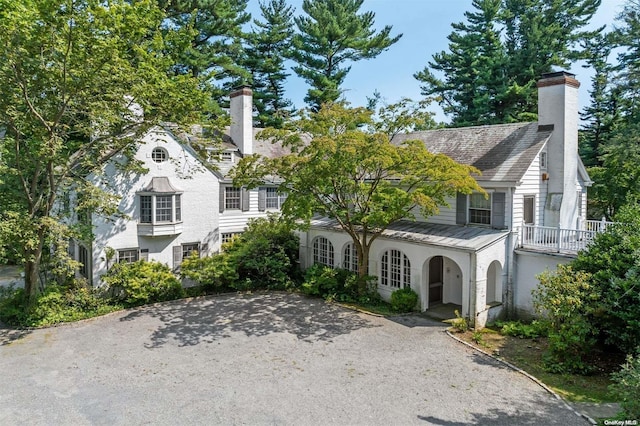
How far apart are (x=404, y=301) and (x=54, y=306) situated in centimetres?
1310

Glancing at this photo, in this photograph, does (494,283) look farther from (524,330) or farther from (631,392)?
(631,392)

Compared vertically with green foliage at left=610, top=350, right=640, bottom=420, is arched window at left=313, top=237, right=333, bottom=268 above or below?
above

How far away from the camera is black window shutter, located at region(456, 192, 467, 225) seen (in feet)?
55.0

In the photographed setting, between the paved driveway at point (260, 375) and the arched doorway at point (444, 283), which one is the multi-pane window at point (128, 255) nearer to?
the paved driveway at point (260, 375)

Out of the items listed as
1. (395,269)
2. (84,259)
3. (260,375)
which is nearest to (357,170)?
(395,269)

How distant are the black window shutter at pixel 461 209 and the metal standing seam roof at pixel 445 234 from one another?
29 centimetres

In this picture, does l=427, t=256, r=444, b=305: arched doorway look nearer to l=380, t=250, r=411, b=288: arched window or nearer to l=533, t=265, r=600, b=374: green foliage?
l=380, t=250, r=411, b=288: arched window

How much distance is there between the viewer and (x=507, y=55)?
34.0 m

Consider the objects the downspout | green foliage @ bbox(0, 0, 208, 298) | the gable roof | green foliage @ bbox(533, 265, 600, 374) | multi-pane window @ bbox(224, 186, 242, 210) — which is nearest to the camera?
green foliage @ bbox(533, 265, 600, 374)

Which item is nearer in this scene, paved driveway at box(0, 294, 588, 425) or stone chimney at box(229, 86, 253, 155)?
paved driveway at box(0, 294, 588, 425)

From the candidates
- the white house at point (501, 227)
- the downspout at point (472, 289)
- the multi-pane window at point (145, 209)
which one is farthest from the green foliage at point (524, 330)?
the multi-pane window at point (145, 209)

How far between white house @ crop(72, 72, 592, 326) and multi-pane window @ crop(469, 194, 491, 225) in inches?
1.7

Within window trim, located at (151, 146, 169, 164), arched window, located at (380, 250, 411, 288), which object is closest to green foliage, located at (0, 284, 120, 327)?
window trim, located at (151, 146, 169, 164)

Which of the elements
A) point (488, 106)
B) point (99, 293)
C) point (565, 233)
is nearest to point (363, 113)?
point (565, 233)
